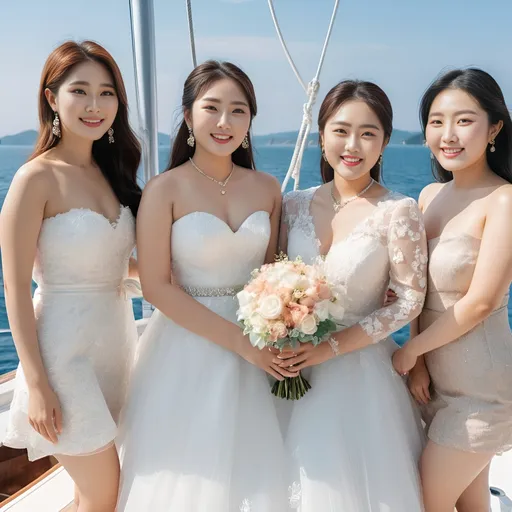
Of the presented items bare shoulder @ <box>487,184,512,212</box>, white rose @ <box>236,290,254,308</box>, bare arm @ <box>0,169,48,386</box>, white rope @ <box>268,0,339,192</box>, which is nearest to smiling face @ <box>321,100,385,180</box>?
bare shoulder @ <box>487,184,512,212</box>

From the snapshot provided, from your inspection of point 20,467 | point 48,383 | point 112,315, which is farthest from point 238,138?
point 20,467

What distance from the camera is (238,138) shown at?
2.57 meters

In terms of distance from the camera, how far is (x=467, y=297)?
2.32m

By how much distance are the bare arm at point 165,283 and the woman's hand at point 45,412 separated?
56 cm

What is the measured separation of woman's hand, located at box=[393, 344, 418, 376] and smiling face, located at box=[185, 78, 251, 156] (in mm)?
1178

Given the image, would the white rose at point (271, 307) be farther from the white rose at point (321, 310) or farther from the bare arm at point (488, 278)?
the bare arm at point (488, 278)

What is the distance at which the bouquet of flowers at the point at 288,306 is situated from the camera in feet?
6.91

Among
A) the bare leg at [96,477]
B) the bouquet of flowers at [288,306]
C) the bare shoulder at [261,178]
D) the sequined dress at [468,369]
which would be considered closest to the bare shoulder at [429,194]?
the sequined dress at [468,369]

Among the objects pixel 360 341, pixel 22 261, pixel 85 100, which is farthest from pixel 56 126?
pixel 360 341

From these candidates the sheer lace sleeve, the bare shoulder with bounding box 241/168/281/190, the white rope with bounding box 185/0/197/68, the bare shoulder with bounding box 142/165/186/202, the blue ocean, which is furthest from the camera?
the blue ocean

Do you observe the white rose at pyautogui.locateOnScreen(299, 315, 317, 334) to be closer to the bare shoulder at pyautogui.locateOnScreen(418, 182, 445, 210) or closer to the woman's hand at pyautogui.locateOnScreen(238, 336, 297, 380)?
the woman's hand at pyautogui.locateOnScreen(238, 336, 297, 380)

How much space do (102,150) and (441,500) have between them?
2.15 metres

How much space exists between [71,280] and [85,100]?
0.76m

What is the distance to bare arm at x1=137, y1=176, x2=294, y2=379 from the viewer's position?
2432 mm
